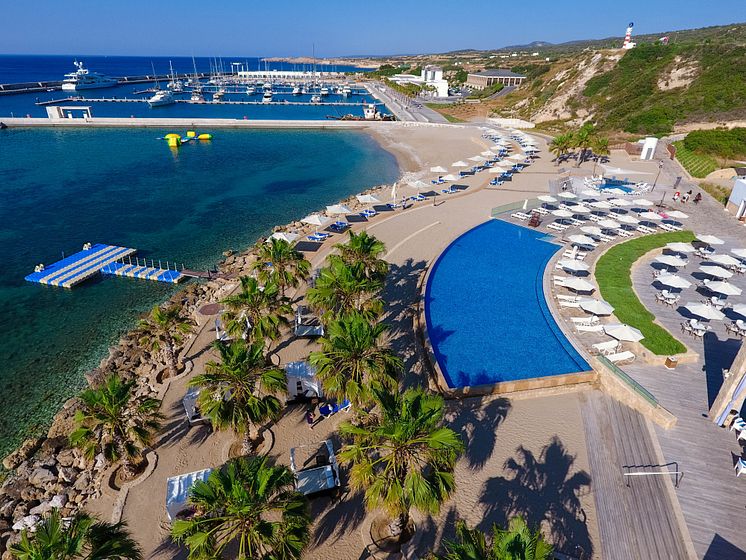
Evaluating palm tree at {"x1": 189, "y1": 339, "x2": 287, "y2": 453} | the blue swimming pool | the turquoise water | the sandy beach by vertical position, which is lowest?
the turquoise water

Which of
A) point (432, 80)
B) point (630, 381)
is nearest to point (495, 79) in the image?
point (432, 80)

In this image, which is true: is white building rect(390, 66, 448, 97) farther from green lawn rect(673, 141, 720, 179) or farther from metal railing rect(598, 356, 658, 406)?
metal railing rect(598, 356, 658, 406)

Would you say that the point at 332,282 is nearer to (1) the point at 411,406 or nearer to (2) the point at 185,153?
(1) the point at 411,406

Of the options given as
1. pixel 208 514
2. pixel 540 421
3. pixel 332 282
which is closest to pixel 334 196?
pixel 332 282

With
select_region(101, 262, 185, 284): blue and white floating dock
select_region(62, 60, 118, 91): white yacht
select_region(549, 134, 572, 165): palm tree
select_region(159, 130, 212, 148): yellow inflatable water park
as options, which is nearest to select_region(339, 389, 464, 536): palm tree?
select_region(101, 262, 185, 284): blue and white floating dock

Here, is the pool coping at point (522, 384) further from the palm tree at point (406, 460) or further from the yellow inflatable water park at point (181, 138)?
the yellow inflatable water park at point (181, 138)

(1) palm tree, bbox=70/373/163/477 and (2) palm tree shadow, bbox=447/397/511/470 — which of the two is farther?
(2) palm tree shadow, bbox=447/397/511/470
